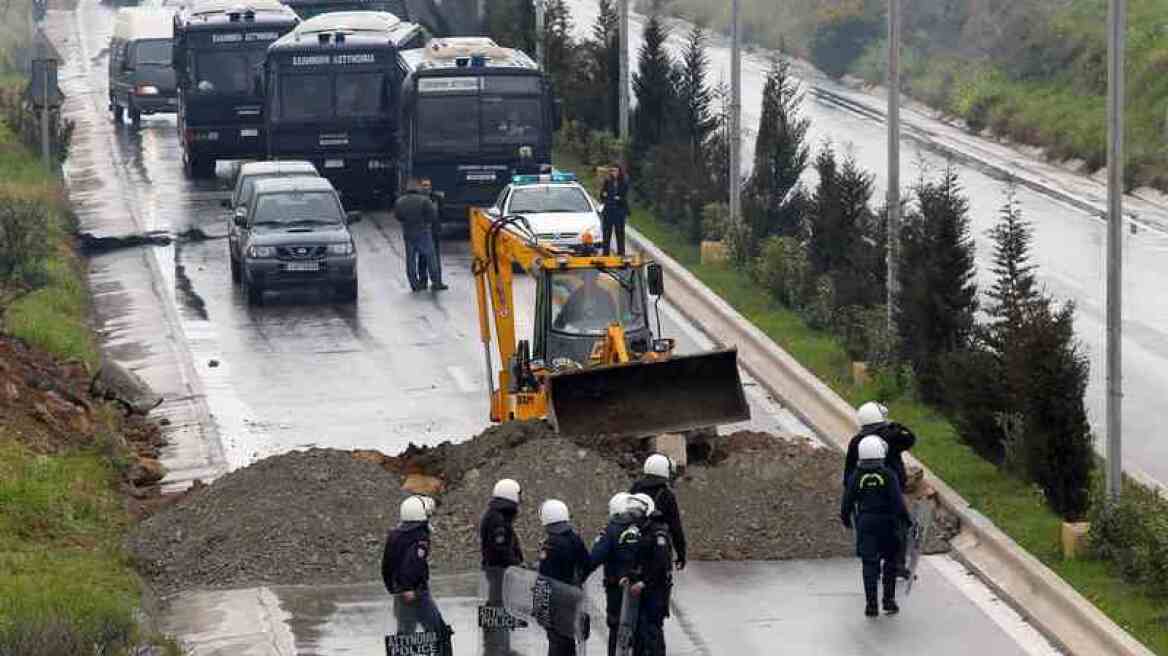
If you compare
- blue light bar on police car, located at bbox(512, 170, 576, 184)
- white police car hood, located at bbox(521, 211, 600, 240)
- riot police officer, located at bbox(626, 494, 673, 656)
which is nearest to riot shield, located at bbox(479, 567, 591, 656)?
riot police officer, located at bbox(626, 494, 673, 656)

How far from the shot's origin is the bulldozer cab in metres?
23.4

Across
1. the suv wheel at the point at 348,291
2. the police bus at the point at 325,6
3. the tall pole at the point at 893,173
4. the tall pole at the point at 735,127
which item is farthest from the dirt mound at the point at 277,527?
the police bus at the point at 325,6

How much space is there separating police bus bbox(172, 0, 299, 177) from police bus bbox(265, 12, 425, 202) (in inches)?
129

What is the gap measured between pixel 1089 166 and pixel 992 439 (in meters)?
25.8

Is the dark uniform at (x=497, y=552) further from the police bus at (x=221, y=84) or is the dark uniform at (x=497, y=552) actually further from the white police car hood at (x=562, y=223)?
the police bus at (x=221, y=84)

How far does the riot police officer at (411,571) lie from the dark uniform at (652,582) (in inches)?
51.3

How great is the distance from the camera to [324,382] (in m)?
28.6

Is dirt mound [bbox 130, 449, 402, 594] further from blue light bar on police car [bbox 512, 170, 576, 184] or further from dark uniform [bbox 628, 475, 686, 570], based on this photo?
blue light bar on police car [bbox 512, 170, 576, 184]

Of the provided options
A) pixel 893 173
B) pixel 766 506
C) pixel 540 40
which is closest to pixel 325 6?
pixel 540 40

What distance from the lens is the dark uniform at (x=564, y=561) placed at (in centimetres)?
1612

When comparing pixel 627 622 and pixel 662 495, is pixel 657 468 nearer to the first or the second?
pixel 662 495

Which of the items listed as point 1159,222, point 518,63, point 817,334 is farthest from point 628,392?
point 1159,222

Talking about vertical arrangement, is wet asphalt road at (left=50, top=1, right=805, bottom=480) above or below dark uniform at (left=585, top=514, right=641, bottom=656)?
below

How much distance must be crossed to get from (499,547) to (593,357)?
6.52m
